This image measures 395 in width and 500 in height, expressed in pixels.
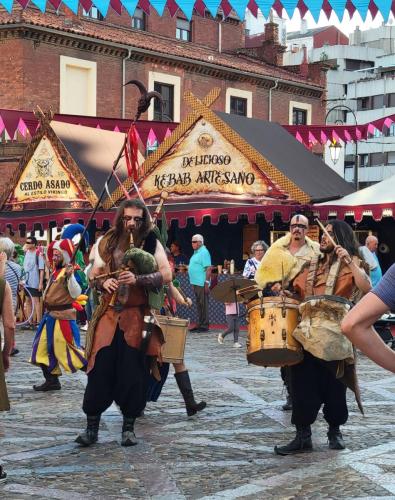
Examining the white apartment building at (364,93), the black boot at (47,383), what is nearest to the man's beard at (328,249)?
the black boot at (47,383)

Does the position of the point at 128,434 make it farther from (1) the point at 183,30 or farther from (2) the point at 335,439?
(1) the point at 183,30

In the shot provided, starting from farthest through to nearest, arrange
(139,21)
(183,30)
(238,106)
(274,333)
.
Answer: (183,30) < (238,106) < (139,21) < (274,333)

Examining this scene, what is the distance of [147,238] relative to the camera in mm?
7703

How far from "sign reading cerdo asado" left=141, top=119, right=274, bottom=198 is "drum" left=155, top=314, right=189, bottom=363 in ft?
36.8

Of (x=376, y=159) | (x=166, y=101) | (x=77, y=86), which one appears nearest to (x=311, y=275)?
(x=77, y=86)

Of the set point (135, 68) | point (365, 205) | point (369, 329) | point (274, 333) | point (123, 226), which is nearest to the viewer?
point (369, 329)

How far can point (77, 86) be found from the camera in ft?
107

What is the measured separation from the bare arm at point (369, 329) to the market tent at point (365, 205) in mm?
14727

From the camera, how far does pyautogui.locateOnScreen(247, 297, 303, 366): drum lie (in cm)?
708

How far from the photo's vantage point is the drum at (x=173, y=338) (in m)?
8.40

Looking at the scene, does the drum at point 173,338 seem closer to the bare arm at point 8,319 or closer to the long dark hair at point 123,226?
the long dark hair at point 123,226

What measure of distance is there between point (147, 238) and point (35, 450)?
5.67 feet

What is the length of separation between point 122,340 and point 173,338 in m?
1.17

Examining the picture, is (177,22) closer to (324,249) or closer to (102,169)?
(102,169)
